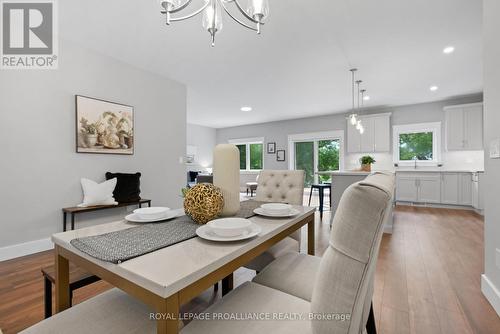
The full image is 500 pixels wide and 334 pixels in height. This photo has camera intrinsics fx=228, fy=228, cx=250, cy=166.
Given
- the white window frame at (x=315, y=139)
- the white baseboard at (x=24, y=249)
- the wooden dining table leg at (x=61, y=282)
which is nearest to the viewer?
the wooden dining table leg at (x=61, y=282)

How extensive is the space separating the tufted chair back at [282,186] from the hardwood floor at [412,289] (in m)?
0.72

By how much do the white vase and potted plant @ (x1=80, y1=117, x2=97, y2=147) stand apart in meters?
2.44

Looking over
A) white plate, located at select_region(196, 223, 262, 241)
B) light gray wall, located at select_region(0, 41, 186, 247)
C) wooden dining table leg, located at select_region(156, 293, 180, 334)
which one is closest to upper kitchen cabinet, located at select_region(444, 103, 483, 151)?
white plate, located at select_region(196, 223, 262, 241)

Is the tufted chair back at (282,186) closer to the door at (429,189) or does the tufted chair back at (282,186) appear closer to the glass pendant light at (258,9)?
the glass pendant light at (258,9)

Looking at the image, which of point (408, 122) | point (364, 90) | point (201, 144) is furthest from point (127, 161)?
point (408, 122)

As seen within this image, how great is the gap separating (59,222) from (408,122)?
7090 millimetres

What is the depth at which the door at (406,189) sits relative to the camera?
5.28 metres

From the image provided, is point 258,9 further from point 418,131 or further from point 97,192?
point 418,131

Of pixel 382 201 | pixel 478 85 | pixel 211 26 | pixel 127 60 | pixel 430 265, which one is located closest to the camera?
pixel 382 201

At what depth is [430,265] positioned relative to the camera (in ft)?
7.39

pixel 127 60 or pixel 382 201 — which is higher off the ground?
pixel 127 60

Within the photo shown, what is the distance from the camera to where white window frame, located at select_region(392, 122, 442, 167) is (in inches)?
213

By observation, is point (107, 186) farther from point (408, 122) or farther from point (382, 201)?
point (408, 122)
